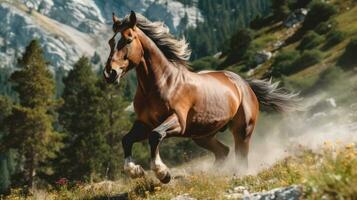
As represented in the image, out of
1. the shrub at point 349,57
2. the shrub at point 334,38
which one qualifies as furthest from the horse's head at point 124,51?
the shrub at point 334,38

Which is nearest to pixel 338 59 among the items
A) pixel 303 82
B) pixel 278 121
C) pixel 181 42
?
pixel 303 82

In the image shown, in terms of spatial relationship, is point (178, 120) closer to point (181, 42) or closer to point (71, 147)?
point (181, 42)

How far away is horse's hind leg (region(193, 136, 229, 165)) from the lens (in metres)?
14.1

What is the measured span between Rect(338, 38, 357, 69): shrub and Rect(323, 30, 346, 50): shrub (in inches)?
420

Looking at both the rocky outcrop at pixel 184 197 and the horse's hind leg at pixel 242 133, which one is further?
the horse's hind leg at pixel 242 133

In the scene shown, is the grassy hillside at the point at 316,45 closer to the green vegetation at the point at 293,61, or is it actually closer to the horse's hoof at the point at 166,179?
the green vegetation at the point at 293,61

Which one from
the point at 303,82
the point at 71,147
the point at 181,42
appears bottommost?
the point at 71,147

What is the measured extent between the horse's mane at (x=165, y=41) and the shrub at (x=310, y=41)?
77308mm

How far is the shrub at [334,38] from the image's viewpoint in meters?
79.9

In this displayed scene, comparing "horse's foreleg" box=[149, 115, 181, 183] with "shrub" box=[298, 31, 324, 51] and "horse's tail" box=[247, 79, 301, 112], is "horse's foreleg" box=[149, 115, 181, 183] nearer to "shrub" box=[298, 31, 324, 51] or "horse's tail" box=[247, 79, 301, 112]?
"horse's tail" box=[247, 79, 301, 112]

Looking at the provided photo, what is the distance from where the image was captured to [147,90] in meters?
11.0

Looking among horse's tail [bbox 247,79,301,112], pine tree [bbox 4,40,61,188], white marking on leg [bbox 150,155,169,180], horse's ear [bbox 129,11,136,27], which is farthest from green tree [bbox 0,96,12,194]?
white marking on leg [bbox 150,155,169,180]

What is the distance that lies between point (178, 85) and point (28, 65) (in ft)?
150

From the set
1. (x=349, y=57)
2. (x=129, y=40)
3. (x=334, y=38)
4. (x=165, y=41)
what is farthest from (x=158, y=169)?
(x=334, y=38)
